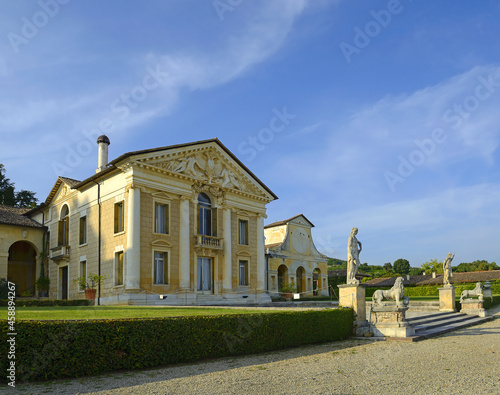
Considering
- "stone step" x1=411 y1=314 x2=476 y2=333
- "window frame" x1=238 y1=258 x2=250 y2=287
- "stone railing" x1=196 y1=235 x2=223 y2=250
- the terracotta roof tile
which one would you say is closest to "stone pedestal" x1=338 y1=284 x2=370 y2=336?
"stone step" x1=411 y1=314 x2=476 y2=333

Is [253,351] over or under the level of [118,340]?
under

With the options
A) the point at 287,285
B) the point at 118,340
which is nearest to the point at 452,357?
the point at 118,340

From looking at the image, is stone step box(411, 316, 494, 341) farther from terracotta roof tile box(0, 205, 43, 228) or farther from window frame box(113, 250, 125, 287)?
terracotta roof tile box(0, 205, 43, 228)

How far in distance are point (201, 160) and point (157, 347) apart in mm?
19922

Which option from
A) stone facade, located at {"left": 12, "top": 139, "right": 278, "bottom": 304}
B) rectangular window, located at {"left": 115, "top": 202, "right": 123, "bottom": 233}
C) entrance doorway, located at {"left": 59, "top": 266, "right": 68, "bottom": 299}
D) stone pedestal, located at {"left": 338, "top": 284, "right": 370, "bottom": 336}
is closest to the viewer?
stone pedestal, located at {"left": 338, "top": 284, "right": 370, "bottom": 336}

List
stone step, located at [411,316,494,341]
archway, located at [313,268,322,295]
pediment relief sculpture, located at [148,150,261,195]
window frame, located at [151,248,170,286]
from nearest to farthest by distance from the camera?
stone step, located at [411,316,494,341] → window frame, located at [151,248,170,286] → pediment relief sculpture, located at [148,150,261,195] → archway, located at [313,268,322,295]

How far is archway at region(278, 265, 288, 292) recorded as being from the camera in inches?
1628

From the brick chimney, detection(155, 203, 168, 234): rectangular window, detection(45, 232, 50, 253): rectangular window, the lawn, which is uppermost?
the brick chimney

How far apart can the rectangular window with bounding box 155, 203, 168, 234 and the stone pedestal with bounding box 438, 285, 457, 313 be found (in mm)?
15837

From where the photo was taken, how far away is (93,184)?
2889cm

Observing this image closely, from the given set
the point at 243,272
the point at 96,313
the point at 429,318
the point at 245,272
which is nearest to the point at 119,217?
the point at 243,272

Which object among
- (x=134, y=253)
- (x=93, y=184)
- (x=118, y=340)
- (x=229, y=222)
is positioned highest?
(x=93, y=184)

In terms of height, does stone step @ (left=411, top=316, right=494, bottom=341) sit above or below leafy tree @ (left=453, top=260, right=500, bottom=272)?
below

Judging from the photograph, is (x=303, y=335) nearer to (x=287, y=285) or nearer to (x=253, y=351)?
(x=253, y=351)
